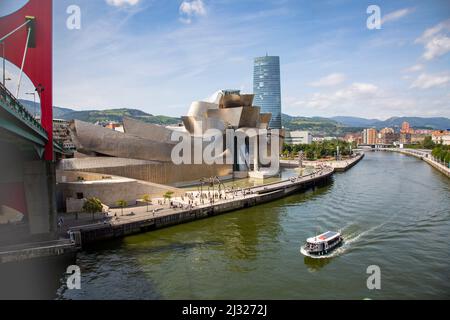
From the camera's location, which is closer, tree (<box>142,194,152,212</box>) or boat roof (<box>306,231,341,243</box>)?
boat roof (<box>306,231,341,243</box>)

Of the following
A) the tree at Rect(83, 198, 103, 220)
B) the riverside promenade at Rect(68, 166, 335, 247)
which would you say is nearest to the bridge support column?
the riverside promenade at Rect(68, 166, 335, 247)

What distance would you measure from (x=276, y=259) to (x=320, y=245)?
244cm

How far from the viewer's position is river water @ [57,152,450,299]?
50.4 ft

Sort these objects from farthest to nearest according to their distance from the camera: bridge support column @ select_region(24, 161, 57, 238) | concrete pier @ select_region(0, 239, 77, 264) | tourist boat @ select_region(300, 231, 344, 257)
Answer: bridge support column @ select_region(24, 161, 57, 238) → tourist boat @ select_region(300, 231, 344, 257) → concrete pier @ select_region(0, 239, 77, 264)

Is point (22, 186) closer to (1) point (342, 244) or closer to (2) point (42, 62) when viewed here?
(2) point (42, 62)

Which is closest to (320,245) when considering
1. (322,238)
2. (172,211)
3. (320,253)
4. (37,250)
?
(320,253)

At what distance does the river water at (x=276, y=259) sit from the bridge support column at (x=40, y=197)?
9.29 ft

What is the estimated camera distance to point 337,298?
1466cm

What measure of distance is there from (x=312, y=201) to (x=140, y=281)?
946 inches

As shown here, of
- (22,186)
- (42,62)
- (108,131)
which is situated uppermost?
(42,62)

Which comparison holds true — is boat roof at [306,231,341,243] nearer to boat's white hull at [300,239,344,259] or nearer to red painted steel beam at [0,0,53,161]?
boat's white hull at [300,239,344,259]

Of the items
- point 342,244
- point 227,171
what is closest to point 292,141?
point 227,171

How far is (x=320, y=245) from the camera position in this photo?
768 inches

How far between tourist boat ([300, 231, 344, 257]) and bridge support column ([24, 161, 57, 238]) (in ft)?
44.5
